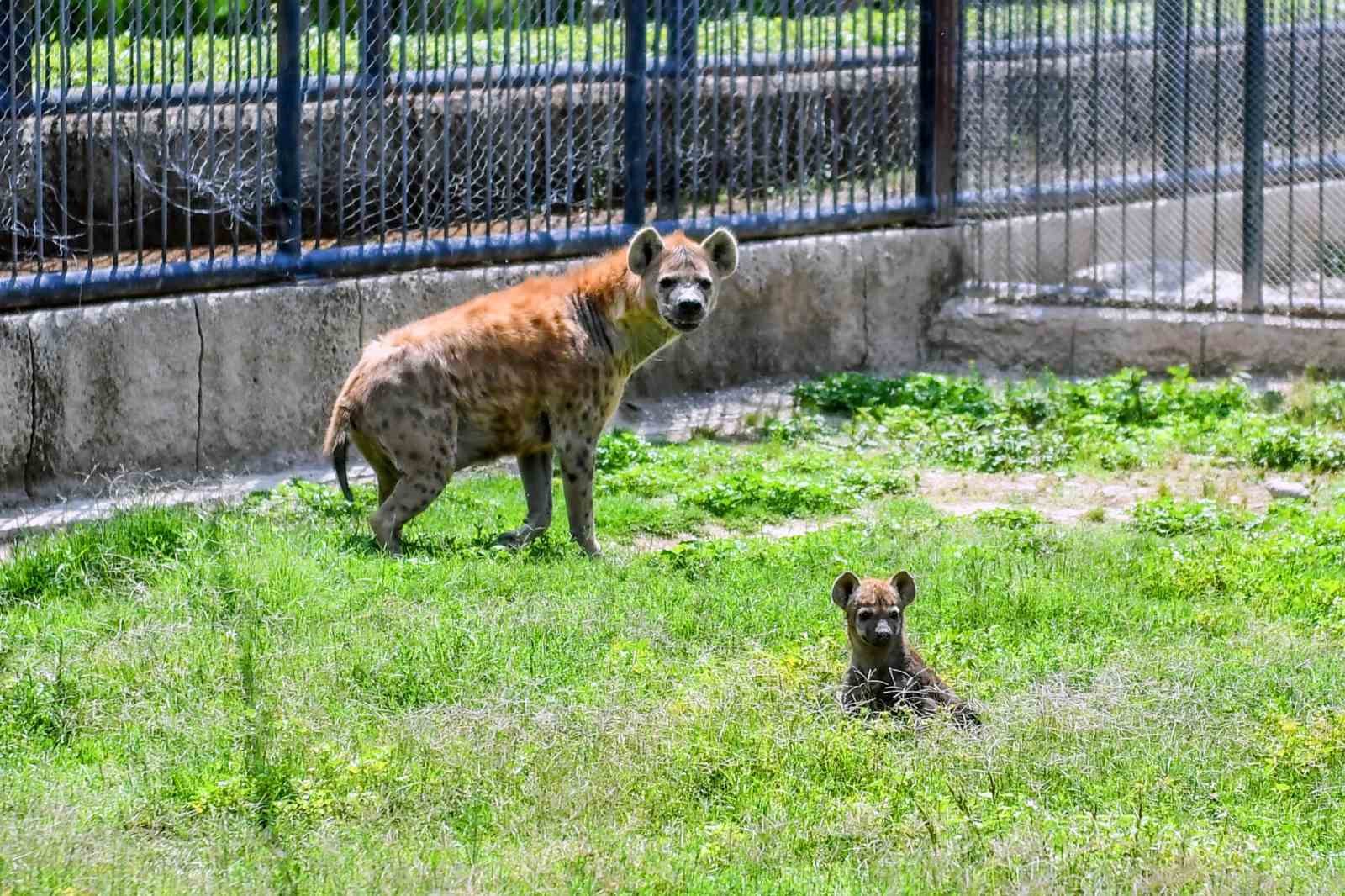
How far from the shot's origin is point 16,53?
867 centimetres

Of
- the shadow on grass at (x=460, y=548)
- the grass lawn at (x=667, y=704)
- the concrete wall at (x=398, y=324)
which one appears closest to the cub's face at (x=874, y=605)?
the grass lawn at (x=667, y=704)

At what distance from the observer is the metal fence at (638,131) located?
9.24 m

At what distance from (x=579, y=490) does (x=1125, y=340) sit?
17.4 feet

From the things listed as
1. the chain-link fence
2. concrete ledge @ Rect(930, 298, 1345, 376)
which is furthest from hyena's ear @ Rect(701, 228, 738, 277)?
the chain-link fence

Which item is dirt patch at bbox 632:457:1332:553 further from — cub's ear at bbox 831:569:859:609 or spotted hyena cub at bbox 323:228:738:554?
cub's ear at bbox 831:569:859:609

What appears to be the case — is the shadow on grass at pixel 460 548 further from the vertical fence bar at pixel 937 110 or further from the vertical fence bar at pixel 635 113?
the vertical fence bar at pixel 937 110

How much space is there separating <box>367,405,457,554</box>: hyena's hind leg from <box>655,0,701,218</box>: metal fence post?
397cm

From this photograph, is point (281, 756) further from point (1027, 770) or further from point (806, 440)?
point (806, 440)

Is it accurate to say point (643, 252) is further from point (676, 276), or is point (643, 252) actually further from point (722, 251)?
point (722, 251)

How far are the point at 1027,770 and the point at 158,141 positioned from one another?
6.22 m

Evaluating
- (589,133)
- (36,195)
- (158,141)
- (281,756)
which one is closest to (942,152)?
(589,133)

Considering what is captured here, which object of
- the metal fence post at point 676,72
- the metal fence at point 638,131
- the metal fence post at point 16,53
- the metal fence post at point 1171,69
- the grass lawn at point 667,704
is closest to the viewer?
the grass lawn at point 667,704

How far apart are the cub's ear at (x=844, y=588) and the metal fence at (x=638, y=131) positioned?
169 inches

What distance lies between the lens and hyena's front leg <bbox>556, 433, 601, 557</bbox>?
8031 millimetres
